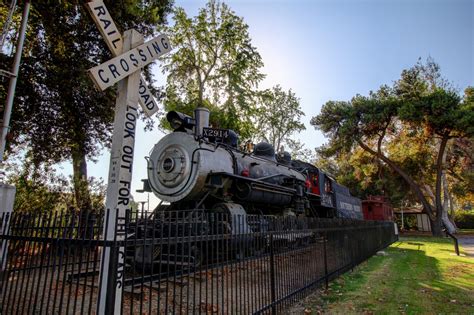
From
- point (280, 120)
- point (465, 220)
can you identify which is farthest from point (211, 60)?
point (465, 220)

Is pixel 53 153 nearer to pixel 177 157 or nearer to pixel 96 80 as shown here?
pixel 177 157

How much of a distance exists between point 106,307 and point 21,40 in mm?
7986

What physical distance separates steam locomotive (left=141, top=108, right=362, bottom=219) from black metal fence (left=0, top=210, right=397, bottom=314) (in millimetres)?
1862

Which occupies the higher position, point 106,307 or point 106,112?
point 106,112

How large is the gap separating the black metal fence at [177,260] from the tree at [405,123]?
1877cm

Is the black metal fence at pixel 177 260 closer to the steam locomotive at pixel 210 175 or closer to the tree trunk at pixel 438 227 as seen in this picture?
the steam locomotive at pixel 210 175

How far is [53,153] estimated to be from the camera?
13.0 metres

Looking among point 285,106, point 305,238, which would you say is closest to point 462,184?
point 285,106

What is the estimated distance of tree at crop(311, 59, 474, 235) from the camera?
23781 mm

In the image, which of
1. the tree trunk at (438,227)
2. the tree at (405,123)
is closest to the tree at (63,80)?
the tree at (405,123)

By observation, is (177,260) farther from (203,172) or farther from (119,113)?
(119,113)

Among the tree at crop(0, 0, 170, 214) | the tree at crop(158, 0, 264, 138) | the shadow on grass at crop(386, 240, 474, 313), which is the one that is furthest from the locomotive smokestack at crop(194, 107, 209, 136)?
the tree at crop(158, 0, 264, 138)

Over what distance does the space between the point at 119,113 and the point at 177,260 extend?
10.5 feet

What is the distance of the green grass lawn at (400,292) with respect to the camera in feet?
17.1
